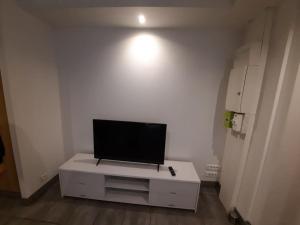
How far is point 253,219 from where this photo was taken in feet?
4.70

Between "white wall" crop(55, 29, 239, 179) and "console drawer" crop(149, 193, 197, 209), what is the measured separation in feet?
1.83

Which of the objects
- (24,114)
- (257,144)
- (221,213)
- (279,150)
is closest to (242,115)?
(257,144)

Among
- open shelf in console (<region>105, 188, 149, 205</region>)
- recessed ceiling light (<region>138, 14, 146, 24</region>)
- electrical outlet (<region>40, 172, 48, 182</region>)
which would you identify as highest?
recessed ceiling light (<region>138, 14, 146, 24</region>)

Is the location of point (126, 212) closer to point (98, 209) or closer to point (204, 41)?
point (98, 209)

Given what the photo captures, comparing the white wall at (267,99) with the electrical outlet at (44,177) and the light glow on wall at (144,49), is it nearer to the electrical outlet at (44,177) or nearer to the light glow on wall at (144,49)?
the light glow on wall at (144,49)

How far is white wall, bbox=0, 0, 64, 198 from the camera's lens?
1516 mm

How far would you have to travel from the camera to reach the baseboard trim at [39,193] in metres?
1.78

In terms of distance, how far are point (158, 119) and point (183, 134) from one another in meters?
0.44

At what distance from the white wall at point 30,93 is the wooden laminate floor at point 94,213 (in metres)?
0.22

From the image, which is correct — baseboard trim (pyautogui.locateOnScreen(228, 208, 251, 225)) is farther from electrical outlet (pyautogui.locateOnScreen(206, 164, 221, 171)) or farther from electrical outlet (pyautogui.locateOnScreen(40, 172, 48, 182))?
electrical outlet (pyautogui.locateOnScreen(40, 172, 48, 182))

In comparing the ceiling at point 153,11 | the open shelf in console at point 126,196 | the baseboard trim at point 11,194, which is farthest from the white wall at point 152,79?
the baseboard trim at point 11,194

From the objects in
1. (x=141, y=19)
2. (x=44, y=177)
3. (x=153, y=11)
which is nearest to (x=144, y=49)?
(x=141, y=19)

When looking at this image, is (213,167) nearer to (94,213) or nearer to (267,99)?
(267,99)

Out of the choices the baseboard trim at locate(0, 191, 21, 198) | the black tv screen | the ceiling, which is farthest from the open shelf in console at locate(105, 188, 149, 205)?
the ceiling
